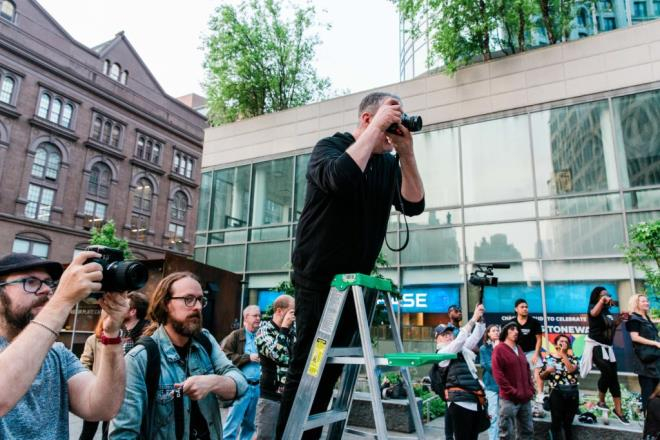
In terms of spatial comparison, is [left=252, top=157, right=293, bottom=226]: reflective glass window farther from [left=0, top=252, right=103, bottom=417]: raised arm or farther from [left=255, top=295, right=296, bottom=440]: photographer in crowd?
[left=0, top=252, right=103, bottom=417]: raised arm

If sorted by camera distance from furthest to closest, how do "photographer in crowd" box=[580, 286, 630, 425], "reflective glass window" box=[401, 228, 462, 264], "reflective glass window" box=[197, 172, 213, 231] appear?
"reflective glass window" box=[197, 172, 213, 231]
"reflective glass window" box=[401, 228, 462, 264]
"photographer in crowd" box=[580, 286, 630, 425]

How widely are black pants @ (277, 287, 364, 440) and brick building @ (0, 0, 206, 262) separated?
35003 millimetres

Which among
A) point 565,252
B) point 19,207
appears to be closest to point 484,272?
point 565,252

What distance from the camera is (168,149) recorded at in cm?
4428

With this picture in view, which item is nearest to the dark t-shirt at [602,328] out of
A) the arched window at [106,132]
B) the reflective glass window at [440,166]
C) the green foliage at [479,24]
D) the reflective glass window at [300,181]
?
the reflective glass window at [440,166]

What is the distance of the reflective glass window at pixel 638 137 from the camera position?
35.6 ft

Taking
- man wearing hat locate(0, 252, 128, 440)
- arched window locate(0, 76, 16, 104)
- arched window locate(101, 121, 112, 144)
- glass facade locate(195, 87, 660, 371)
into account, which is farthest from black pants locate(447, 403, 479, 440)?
arched window locate(101, 121, 112, 144)

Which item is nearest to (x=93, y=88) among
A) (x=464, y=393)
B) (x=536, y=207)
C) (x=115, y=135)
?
(x=115, y=135)

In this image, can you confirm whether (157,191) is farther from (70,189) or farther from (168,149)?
(70,189)

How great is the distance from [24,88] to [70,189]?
8.07m

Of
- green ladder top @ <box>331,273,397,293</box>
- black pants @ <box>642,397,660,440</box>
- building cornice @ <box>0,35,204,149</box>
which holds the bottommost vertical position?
black pants @ <box>642,397,660,440</box>

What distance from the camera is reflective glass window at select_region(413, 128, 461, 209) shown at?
1306cm

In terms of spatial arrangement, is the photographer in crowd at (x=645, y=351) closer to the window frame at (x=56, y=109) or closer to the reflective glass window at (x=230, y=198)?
the reflective glass window at (x=230, y=198)

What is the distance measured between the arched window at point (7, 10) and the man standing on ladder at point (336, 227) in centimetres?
4056
